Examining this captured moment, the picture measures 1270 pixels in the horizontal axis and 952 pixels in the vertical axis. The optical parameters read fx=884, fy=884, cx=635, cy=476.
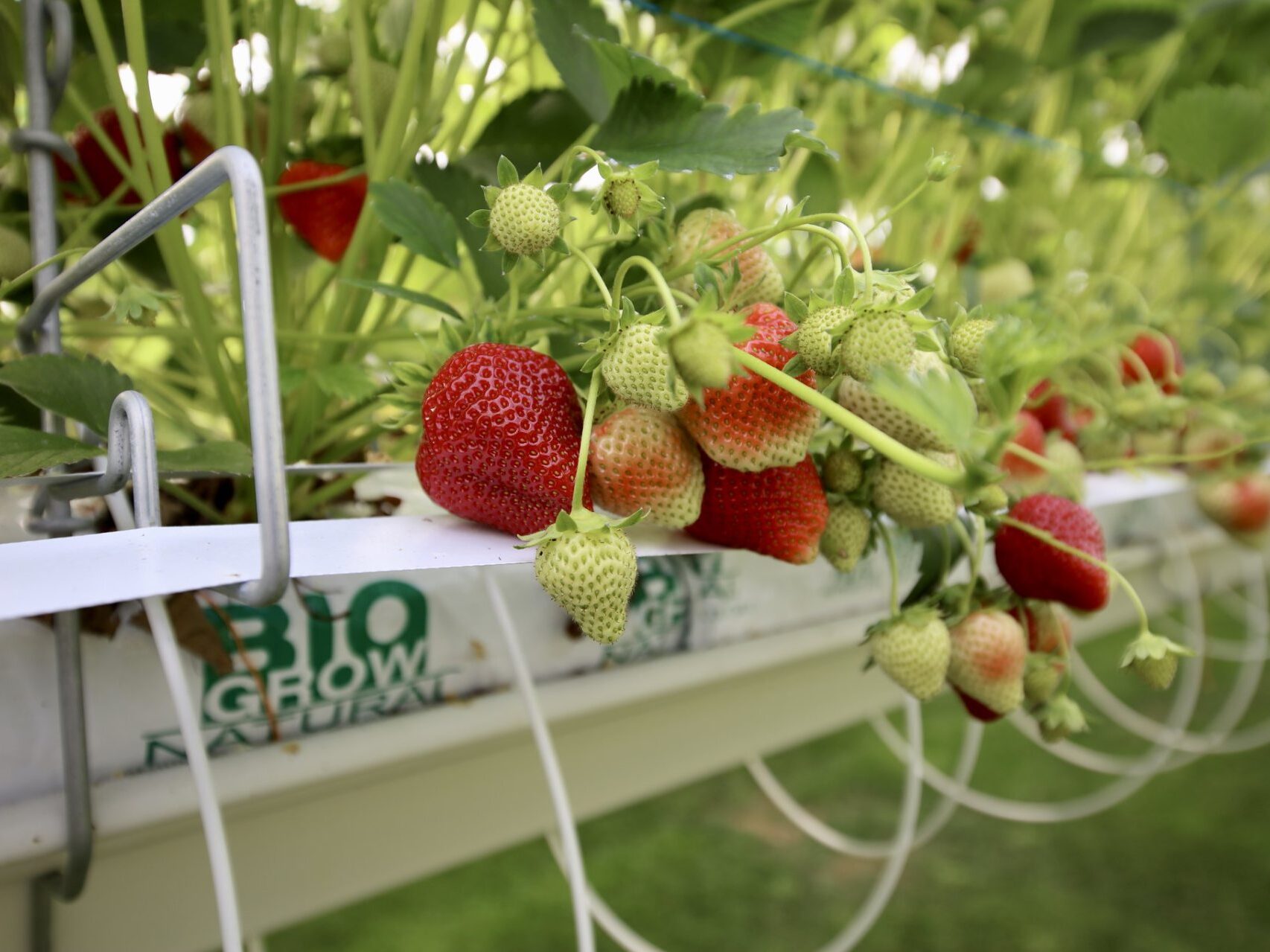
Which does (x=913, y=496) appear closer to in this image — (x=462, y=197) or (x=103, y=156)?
(x=462, y=197)

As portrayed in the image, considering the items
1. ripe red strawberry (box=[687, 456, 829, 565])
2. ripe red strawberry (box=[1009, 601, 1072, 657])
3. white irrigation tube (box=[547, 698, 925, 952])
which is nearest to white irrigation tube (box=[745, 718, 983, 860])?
white irrigation tube (box=[547, 698, 925, 952])

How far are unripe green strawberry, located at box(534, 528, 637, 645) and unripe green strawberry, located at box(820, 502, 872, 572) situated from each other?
0.13m

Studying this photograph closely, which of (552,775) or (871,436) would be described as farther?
(552,775)

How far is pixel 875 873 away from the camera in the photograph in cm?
163

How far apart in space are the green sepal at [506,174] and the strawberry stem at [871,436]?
0.11m

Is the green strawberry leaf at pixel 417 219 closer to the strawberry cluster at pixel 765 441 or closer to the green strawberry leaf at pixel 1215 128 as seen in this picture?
the strawberry cluster at pixel 765 441

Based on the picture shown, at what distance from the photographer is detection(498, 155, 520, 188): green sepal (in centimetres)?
30

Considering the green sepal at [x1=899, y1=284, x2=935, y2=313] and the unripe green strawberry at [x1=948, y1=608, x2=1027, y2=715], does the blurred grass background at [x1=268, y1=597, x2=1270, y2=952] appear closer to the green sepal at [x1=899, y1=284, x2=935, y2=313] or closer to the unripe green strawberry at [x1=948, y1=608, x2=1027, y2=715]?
the unripe green strawberry at [x1=948, y1=608, x2=1027, y2=715]

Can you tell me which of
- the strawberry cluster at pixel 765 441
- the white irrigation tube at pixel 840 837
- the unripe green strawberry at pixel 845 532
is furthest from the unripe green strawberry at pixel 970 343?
the white irrigation tube at pixel 840 837

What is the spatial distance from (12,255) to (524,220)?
10.2 inches

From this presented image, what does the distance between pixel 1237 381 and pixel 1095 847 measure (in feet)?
3.41

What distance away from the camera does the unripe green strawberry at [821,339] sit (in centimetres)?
27

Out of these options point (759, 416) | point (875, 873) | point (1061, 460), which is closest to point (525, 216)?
point (759, 416)

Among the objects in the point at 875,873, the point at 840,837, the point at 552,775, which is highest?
the point at 552,775
